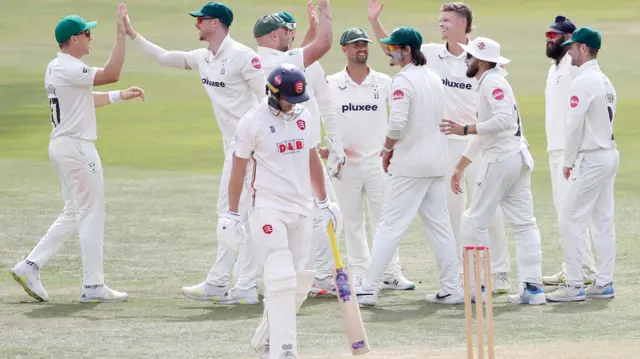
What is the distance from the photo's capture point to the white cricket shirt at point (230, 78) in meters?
9.32

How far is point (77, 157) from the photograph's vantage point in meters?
9.51

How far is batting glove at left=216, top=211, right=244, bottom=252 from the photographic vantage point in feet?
23.5

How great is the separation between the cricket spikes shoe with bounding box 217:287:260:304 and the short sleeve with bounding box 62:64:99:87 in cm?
185

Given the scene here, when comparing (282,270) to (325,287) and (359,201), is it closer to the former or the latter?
(325,287)

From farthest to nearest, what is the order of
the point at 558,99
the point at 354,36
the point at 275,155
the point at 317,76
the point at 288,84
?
the point at 558,99
the point at 354,36
the point at 317,76
the point at 275,155
the point at 288,84

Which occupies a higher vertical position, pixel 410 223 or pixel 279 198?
pixel 279 198

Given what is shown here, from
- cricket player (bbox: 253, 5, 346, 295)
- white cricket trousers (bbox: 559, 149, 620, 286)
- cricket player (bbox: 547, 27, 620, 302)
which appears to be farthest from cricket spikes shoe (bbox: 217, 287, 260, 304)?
white cricket trousers (bbox: 559, 149, 620, 286)

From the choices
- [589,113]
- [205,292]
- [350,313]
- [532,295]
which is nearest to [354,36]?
[589,113]

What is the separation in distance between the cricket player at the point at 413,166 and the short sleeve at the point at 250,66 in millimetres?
925

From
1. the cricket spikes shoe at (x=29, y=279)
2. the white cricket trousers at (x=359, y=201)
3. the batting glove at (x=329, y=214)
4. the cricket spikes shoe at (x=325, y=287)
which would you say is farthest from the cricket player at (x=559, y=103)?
the cricket spikes shoe at (x=29, y=279)

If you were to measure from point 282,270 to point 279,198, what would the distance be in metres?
0.42

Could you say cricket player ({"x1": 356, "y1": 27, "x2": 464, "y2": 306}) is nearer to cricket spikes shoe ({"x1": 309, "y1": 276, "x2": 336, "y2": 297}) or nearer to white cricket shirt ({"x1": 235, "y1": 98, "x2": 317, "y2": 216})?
cricket spikes shoe ({"x1": 309, "y1": 276, "x2": 336, "y2": 297})

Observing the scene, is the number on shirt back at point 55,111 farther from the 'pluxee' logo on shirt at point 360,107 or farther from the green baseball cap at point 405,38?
the green baseball cap at point 405,38

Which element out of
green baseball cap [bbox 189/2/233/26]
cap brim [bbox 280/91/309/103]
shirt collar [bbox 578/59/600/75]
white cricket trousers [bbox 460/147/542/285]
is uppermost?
green baseball cap [bbox 189/2/233/26]
